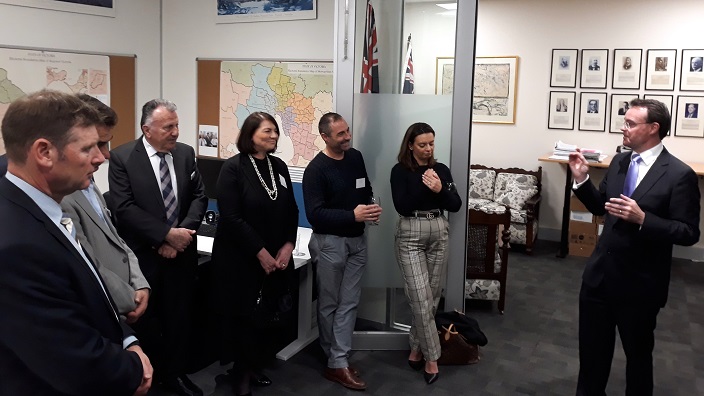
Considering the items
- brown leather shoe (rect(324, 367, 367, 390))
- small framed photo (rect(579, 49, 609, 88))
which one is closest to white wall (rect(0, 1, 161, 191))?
brown leather shoe (rect(324, 367, 367, 390))

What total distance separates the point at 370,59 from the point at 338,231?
1142mm

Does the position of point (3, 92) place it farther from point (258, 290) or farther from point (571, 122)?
point (571, 122)

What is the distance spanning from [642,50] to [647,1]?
50 centimetres

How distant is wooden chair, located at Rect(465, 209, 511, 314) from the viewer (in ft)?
14.2

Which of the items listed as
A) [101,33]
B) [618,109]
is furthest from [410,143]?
[618,109]

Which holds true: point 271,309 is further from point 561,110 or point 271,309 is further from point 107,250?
point 561,110

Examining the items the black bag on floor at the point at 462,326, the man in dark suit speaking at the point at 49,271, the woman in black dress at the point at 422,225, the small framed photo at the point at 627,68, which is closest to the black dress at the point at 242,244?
the woman in black dress at the point at 422,225

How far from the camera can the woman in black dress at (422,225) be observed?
10.9ft

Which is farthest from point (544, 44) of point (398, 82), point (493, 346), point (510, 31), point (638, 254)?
point (638, 254)

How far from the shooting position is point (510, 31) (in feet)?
22.0

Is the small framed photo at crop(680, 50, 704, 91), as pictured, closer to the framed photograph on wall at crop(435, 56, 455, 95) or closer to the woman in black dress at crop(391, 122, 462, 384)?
the framed photograph on wall at crop(435, 56, 455, 95)

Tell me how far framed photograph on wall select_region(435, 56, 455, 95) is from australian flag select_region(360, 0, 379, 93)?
1.27ft

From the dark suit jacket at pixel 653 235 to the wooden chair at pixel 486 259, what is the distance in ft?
5.42

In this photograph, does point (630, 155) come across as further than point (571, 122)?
No
